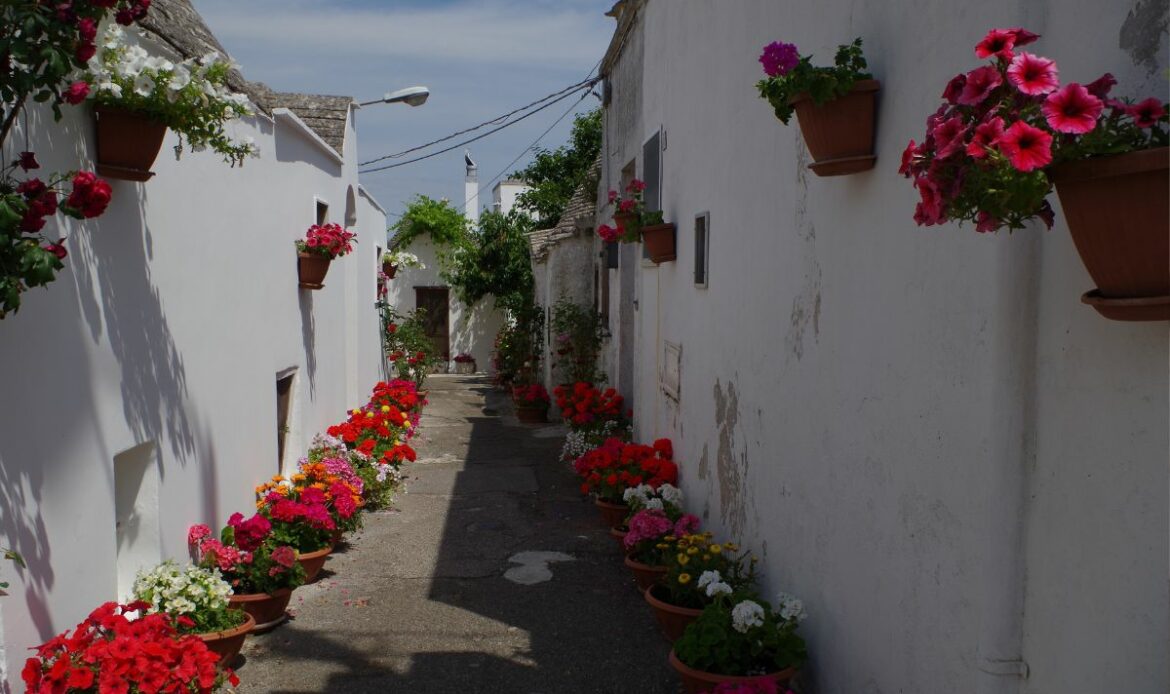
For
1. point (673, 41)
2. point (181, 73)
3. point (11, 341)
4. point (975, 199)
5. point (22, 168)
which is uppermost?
point (673, 41)

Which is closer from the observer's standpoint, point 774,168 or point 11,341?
point 11,341

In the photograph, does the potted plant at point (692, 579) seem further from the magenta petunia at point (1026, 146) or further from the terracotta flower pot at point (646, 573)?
the magenta petunia at point (1026, 146)

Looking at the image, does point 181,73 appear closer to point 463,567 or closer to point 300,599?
point 300,599

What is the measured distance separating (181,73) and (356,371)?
841 cm

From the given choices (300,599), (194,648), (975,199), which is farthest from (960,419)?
(300,599)

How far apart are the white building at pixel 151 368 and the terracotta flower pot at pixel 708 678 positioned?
2736 mm

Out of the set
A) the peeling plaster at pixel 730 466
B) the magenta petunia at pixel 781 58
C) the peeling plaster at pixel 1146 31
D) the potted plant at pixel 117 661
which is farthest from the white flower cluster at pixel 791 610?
the peeling plaster at pixel 1146 31

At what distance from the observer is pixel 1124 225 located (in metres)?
1.95

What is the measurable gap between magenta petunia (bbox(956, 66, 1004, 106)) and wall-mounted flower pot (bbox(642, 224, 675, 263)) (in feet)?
18.9

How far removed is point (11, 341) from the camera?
342 centimetres

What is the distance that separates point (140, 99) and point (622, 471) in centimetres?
511

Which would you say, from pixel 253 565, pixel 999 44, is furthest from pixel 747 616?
pixel 253 565

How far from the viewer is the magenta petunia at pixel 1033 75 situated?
6.97 ft

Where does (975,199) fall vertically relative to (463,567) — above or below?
above
